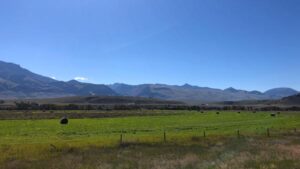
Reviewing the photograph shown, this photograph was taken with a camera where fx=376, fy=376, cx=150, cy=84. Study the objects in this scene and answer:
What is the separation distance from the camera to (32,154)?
33.6 m

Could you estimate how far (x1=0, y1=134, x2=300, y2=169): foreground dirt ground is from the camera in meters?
27.7

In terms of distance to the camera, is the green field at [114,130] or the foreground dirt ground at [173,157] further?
the green field at [114,130]

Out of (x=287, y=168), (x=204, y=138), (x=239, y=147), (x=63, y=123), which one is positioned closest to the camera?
(x=287, y=168)

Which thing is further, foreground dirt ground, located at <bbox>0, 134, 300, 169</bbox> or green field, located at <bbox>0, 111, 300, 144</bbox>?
green field, located at <bbox>0, 111, 300, 144</bbox>

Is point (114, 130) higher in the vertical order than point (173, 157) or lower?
higher

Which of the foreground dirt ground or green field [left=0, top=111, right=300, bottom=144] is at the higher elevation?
green field [left=0, top=111, right=300, bottom=144]

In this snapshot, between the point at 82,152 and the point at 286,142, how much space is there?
2263cm

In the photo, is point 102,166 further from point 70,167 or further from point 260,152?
point 260,152

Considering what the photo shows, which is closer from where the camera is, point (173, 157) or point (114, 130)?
point (173, 157)

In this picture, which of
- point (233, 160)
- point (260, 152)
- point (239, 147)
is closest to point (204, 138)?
point (239, 147)

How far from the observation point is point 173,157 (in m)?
31.8

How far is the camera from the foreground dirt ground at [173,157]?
27650mm

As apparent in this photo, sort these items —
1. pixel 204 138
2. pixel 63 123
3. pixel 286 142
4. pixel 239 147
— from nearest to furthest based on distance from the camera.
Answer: pixel 239 147 → pixel 286 142 → pixel 204 138 → pixel 63 123

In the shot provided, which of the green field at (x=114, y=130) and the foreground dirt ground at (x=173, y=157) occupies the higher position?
the green field at (x=114, y=130)
